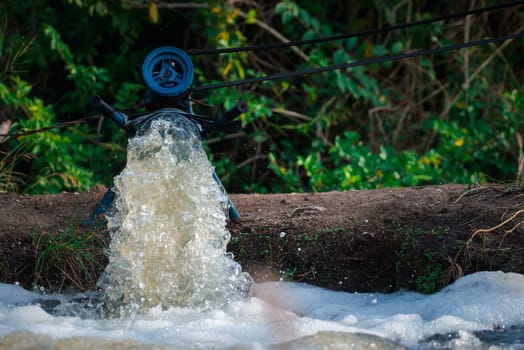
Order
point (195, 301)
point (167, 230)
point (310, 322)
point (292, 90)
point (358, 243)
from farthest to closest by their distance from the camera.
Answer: point (292, 90)
point (358, 243)
point (167, 230)
point (195, 301)
point (310, 322)

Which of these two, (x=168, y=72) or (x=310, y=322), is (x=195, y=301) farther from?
(x=168, y=72)

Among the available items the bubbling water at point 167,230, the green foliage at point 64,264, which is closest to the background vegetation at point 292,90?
the green foliage at point 64,264

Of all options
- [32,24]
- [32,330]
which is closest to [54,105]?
[32,24]

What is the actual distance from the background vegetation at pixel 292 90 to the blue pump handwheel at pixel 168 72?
217 cm

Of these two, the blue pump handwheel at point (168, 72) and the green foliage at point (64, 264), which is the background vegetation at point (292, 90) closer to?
the green foliage at point (64, 264)

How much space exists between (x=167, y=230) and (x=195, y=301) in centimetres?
30

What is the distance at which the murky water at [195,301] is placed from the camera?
2.78 m

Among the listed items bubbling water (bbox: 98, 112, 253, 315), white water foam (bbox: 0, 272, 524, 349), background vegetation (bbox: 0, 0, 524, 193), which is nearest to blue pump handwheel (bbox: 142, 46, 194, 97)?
bubbling water (bbox: 98, 112, 253, 315)

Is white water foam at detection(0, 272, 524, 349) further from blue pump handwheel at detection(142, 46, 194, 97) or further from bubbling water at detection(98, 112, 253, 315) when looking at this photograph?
blue pump handwheel at detection(142, 46, 194, 97)

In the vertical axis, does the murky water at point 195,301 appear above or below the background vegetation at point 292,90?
below

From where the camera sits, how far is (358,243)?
11.3ft

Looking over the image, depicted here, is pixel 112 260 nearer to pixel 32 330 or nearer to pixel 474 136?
pixel 32 330

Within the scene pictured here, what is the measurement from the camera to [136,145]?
3.33m

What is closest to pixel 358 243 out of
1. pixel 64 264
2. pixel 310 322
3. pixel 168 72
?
pixel 310 322
